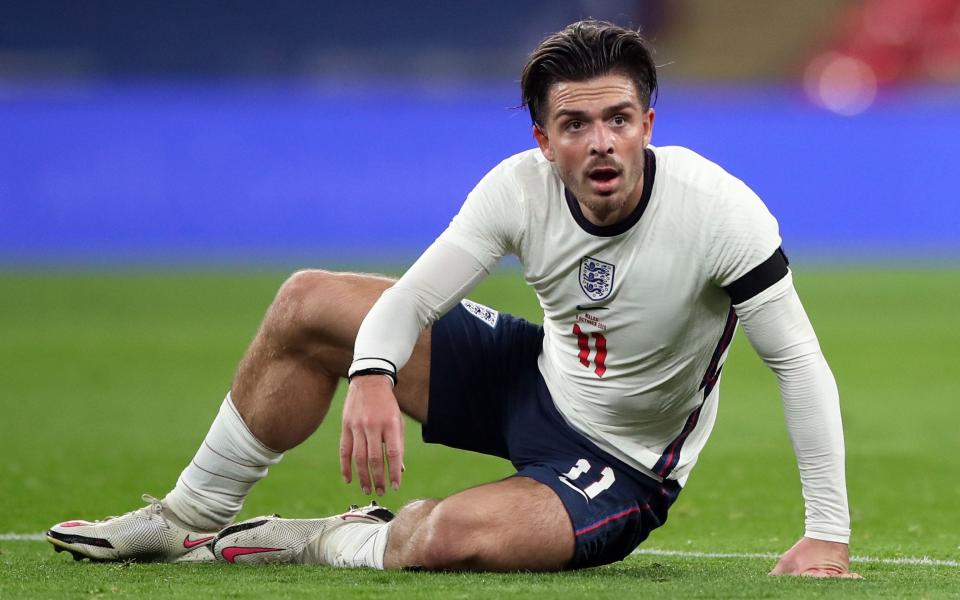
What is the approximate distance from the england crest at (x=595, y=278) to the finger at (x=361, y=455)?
2.55 feet

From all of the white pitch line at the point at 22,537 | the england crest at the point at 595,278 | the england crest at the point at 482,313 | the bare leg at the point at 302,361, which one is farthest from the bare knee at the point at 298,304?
the white pitch line at the point at 22,537

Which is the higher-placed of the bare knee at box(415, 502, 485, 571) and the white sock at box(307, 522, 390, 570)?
the bare knee at box(415, 502, 485, 571)

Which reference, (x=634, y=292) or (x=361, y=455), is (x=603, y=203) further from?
(x=361, y=455)

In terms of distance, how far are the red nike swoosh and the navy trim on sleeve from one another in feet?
5.02

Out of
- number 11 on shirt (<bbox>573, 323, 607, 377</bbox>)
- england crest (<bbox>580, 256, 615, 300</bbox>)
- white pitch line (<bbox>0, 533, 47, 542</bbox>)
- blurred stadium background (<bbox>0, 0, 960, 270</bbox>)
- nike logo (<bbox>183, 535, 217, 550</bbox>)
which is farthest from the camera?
blurred stadium background (<bbox>0, 0, 960, 270</bbox>)

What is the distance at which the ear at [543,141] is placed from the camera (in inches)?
165

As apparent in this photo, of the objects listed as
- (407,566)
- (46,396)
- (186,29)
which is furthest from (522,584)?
(186,29)

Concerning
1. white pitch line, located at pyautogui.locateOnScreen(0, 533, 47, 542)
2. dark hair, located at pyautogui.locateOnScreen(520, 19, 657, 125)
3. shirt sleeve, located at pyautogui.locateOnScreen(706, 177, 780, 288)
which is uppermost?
dark hair, located at pyautogui.locateOnScreen(520, 19, 657, 125)

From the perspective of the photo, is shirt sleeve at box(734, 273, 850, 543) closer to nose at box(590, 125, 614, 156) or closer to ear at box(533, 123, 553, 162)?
nose at box(590, 125, 614, 156)

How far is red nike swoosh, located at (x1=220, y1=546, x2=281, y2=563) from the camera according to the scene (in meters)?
4.42

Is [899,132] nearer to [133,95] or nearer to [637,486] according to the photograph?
[133,95]

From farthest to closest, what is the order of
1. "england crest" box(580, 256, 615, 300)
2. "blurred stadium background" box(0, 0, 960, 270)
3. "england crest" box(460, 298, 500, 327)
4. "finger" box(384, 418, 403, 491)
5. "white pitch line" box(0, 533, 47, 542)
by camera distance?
"blurred stadium background" box(0, 0, 960, 270), "white pitch line" box(0, 533, 47, 542), "england crest" box(460, 298, 500, 327), "england crest" box(580, 256, 615, 300), "finger" box(384, 418, 403, 491)

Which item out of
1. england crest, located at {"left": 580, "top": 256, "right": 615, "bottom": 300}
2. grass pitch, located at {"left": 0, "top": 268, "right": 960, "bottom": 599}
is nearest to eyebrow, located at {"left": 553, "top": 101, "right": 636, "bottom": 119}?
england crest, located at {"left": 580, "top": 256, "right": 615, "bottom": 300}

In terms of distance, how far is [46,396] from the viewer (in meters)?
9.79
